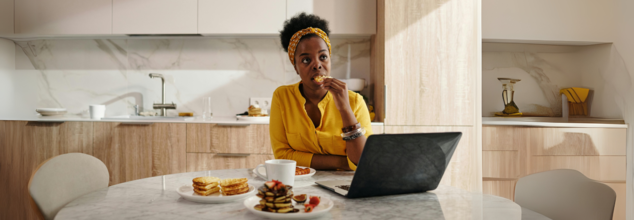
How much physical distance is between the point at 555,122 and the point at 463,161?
30.9 inches

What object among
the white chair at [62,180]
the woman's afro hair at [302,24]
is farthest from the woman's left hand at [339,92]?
the white chair at [62,180]

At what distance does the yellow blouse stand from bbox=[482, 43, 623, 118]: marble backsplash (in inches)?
71.5

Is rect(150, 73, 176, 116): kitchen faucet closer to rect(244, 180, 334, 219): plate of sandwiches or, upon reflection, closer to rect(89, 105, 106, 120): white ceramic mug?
rect(89, 105, 106, 120): white ceramic mug

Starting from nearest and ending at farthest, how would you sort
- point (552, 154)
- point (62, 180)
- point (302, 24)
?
1. point (62, 180)
2. point (302, 24)
3. point (552, 154)

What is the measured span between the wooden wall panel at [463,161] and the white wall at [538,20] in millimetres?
824

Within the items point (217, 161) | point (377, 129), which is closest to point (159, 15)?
point (217, 161)

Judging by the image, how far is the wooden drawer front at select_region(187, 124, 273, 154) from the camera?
Answer: 2.72 metres

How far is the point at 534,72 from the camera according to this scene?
302cm

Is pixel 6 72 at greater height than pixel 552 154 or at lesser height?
greater

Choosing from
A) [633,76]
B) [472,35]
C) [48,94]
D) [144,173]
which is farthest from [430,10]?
[48,94]

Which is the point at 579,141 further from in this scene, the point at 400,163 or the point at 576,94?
the point at 400,163

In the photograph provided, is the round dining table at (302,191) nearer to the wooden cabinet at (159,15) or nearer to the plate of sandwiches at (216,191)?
the plate of sandwiches at (216,191)

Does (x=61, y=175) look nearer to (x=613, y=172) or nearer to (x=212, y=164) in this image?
(x=212, y=164)

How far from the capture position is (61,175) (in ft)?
3.86
